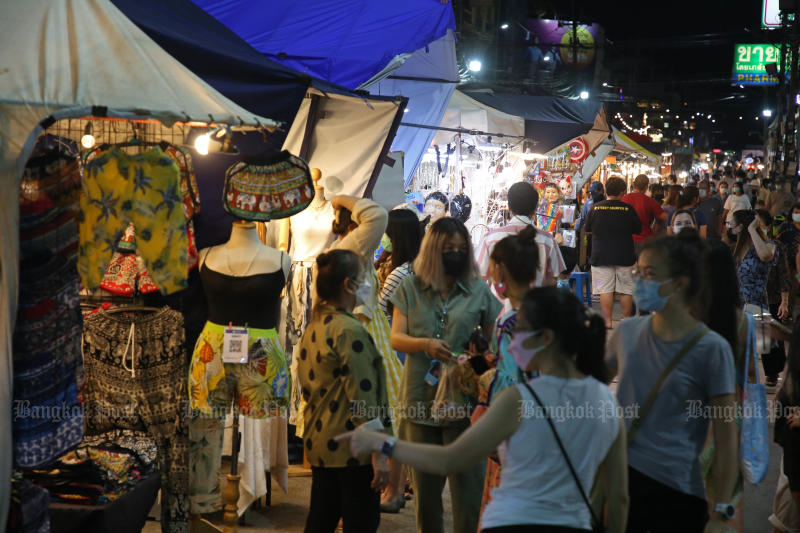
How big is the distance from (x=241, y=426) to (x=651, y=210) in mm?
7927

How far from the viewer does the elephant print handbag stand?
4.85 meters

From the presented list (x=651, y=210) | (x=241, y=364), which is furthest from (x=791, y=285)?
(x=241, y=364)

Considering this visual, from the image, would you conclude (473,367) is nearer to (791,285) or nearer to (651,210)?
(791,285)

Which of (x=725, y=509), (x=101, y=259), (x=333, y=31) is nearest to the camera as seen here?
(x=725, y=509)

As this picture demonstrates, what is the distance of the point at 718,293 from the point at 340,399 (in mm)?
1702

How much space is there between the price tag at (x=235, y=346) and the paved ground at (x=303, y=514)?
133cm

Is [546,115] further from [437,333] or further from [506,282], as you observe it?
[506,282]

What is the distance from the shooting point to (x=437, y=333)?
14.1 ft

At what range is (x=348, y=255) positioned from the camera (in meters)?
3.88

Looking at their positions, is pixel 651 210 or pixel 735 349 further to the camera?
pixel 651 210

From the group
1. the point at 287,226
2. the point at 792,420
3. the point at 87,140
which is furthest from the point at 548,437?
the point at 287,226

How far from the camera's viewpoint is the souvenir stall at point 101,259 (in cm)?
351

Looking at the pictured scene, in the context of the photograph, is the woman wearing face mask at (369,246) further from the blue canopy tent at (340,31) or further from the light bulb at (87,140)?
the blue canopy tent at (340,31)

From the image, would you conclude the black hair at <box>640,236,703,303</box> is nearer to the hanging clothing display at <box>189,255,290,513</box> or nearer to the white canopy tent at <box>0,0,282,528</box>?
the white canopy tent at <box>0,0,282,528</box>
